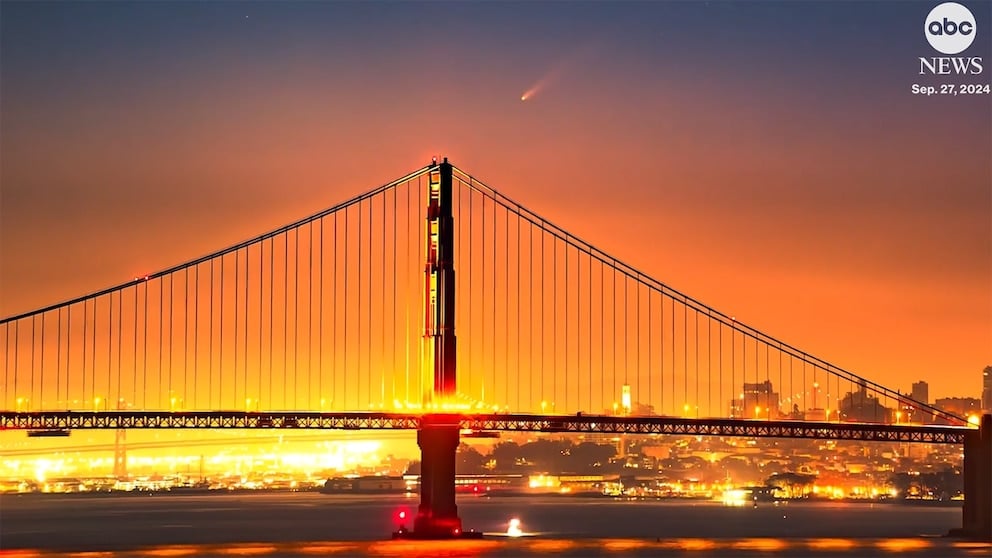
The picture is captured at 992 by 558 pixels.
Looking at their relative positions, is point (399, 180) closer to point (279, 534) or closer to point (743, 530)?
point (279, 534)

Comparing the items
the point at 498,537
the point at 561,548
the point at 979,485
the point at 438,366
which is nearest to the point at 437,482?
the point at 438,366

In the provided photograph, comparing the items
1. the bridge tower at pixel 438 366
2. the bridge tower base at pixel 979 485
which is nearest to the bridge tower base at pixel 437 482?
the bridge tower at pixel 438 366

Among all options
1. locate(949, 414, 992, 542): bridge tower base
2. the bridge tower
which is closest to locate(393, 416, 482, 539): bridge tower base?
the bridge tower

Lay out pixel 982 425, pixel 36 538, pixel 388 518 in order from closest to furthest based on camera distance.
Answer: pixel 982 425, pixel 36 538, pixel 388 518

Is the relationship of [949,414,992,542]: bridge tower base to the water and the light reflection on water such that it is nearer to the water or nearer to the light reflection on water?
the light reflection on water

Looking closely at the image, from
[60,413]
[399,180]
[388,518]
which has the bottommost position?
[388,518]

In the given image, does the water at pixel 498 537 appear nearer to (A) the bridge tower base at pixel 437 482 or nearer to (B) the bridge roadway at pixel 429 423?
(A) the bridge tower base at pixel 437 482

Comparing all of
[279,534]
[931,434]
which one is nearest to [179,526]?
[279,534]

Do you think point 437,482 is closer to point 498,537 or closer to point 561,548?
point 561,548

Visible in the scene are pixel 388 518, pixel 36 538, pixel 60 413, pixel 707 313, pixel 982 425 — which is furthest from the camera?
pixel 388 518
